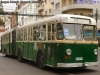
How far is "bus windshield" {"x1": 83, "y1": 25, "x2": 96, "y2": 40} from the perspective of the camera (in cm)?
1246

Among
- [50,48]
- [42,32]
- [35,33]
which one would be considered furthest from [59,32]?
[35,33]

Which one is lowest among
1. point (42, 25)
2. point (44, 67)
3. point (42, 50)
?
point (44, 67)

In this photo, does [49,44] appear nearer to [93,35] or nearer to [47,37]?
[47,37]

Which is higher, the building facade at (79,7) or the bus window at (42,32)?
the building facade at (79,7)

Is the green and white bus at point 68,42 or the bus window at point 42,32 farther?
the bus window at point 42,32

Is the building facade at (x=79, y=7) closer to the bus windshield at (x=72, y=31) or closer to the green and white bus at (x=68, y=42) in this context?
the green and white bus at (x=68, y=42)

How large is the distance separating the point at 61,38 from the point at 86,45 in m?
1.38

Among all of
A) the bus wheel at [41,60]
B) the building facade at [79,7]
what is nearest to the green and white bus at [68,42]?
the bus wheel at [41,60]

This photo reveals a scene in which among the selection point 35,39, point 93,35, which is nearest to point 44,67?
point 35,39

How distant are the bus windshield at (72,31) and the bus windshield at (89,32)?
0.32 meters

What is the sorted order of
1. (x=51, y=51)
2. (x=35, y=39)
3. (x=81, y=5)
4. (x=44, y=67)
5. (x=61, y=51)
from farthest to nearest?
(x=81, y=5)
(x=35, y=39)
(x=44, y=67)
(x=51, y=51)
(x=61, y=51)

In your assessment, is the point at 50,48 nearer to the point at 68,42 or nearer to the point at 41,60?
the point at 68,42

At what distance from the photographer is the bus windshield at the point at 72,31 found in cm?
1191

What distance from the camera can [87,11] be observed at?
45312 millimetres
